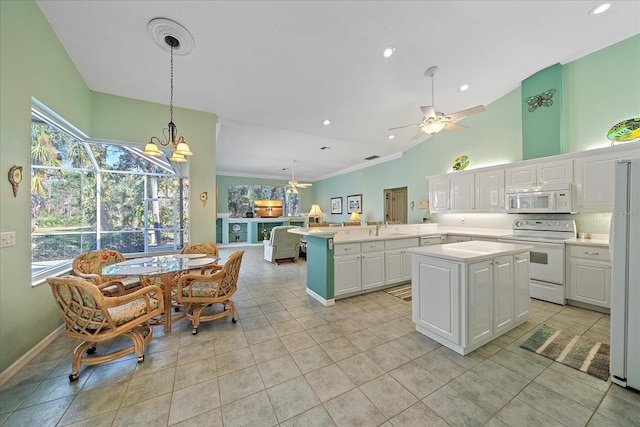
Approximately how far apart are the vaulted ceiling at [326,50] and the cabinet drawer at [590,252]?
9.28 ft

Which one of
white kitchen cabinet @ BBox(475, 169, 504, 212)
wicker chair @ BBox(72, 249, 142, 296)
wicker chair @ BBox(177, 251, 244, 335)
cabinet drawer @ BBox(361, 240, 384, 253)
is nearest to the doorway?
white kitchen cabinet @ BBox(475, 169, 504, 212)

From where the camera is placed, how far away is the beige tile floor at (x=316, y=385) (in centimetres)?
146

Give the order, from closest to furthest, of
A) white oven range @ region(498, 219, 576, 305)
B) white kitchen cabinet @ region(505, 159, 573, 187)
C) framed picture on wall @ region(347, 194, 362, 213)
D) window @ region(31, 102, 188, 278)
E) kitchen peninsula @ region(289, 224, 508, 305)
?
window @ region(31, 102, 188, 278)
white oven range @ region(498, 219, 576, 305)
kitchen peninsula @ region(289, 224, 508, 305)
white kitchen cabinet @ region(505, 159, 573, 187)
framed picture on wall @ region(347, 194, 362, 213)

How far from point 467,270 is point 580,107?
3792mm

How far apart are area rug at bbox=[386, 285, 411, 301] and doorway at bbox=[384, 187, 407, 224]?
11.3 ft

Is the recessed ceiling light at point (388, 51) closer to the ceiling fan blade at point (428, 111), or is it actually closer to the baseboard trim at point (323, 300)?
the ceiling fan blade at point (428, 111)

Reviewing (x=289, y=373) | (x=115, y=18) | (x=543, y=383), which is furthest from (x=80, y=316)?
(x=543, y=383)

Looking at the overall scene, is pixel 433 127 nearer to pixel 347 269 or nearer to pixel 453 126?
pixel 453 126

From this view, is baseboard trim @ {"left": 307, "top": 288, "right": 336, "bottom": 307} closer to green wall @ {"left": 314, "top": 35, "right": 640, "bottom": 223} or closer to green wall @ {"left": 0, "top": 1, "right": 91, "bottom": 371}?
green wall @ {"left": 0, "top": 1, "right": 91, "bottom": 371}

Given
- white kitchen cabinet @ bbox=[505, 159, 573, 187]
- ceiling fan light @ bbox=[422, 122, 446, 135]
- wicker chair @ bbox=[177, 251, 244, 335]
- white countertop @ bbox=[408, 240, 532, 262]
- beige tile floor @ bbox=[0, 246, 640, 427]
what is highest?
ceiling fan light @ bbox=[422, 122, 446, 135]

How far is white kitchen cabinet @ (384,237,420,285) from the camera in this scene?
3.78 metres

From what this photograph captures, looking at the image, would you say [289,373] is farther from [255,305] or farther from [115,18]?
[115,18]

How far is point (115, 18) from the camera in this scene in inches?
93.0

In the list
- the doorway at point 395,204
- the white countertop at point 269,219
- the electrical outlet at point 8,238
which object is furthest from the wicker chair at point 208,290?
the white countertop at point 269,219
